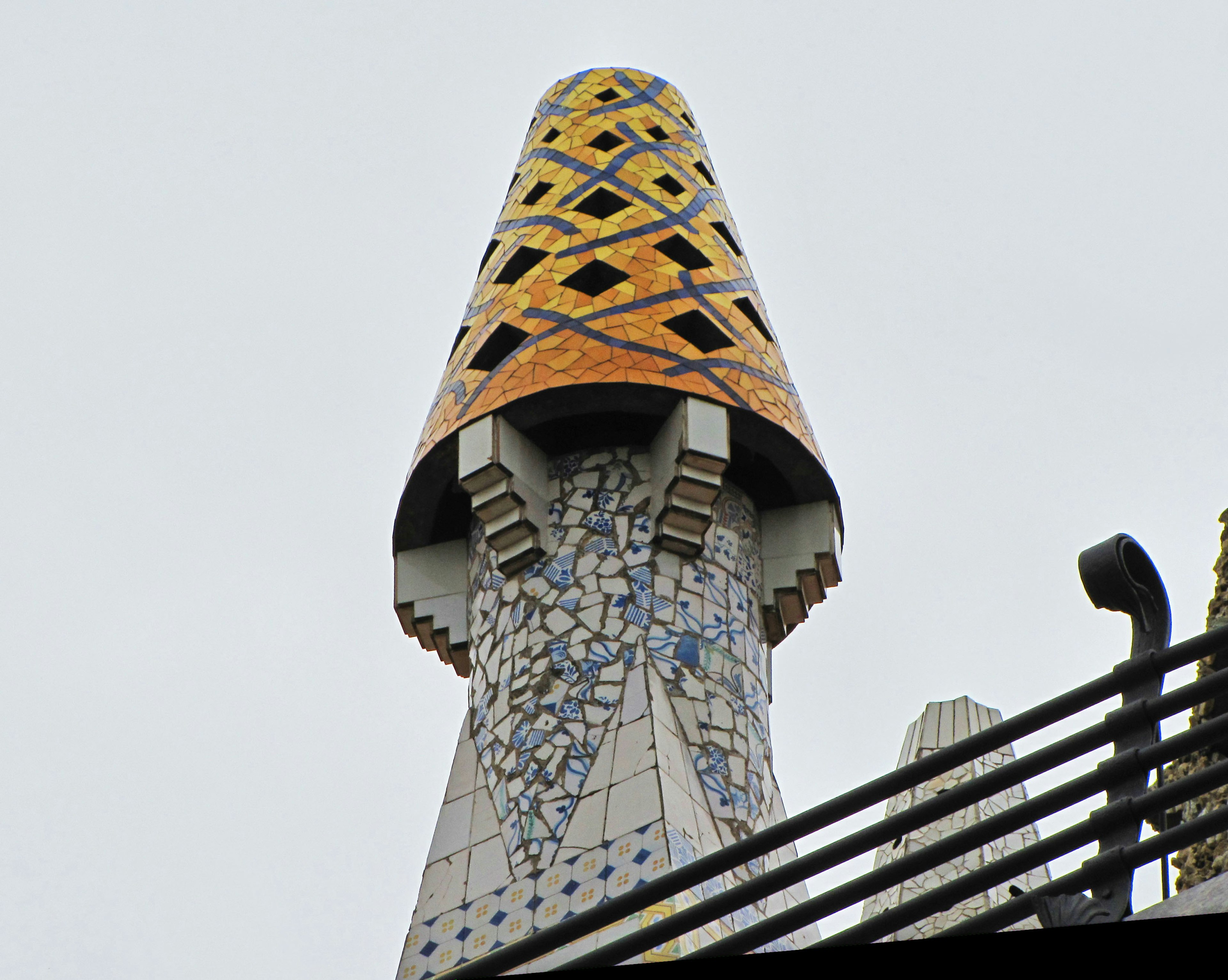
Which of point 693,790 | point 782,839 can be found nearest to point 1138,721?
point 782,839

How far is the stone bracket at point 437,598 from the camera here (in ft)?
22.5

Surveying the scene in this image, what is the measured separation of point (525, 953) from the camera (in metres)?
2.96

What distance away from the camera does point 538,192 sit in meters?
7.66

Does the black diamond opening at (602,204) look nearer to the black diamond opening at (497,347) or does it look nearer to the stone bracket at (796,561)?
the black diamond opening at (497,347)

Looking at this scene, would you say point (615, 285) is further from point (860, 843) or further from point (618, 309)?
point (860, 843)

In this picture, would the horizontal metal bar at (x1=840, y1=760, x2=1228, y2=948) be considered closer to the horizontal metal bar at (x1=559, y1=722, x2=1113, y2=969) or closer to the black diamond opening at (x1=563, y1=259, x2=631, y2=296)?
the horizontal metal bar at (x1=559, y1=722, x2=1113, y2=969)

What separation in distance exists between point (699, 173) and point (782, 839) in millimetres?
5368

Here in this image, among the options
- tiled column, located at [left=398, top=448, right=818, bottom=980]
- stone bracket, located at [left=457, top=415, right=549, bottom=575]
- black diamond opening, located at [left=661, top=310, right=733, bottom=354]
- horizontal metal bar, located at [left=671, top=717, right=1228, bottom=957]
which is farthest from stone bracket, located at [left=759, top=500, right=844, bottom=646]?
horizontal metal bar, located at [left=671, top=717, right=1228, bottom=957]

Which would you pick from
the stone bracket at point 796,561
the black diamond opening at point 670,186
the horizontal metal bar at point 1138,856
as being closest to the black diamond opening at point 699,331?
the stone bracket at point 796,561

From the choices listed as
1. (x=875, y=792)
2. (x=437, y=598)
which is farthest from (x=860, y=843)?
(x=437, y=598)

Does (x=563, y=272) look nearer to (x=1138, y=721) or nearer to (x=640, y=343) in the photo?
(x=640, y=343)

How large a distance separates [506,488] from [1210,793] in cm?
349

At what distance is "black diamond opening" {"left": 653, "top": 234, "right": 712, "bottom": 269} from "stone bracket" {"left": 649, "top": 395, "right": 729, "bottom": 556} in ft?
2.86

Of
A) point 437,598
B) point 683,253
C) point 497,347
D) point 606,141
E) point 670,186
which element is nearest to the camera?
point 437,598
